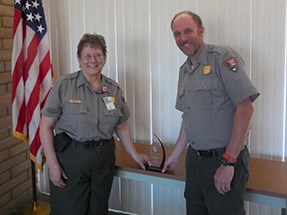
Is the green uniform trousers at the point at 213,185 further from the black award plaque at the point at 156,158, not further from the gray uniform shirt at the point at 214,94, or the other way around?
the black award plaque at the point at 156,158

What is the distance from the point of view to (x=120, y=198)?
2.97 m

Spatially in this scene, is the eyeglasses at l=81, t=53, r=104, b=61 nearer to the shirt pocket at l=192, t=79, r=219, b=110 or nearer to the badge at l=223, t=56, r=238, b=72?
the shirt pocket at l=192, t=79, r=219, b=110

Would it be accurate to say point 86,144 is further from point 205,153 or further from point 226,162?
point 226,162

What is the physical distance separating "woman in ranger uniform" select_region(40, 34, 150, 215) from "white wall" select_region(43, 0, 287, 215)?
711 mm

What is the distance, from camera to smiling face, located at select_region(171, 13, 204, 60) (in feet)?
5.55

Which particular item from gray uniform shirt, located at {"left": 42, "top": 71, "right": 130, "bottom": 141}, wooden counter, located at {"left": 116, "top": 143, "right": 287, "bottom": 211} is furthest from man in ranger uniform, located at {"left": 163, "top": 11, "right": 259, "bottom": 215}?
gray uniform shirt, located at {"left": 42, "top": 71, "right": 130, "bottom": 141}

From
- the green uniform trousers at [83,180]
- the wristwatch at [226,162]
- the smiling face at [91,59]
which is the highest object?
the smiling face at [91,59]

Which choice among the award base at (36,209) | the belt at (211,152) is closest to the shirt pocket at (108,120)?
the belt at (211,152)

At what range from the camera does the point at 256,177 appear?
1.98 meters

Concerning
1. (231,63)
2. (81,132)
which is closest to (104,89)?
(81,132)

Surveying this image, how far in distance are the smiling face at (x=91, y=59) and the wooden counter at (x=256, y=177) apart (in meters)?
0.68

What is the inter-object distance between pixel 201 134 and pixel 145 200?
4.54 ft

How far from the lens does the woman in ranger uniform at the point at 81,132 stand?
192cm

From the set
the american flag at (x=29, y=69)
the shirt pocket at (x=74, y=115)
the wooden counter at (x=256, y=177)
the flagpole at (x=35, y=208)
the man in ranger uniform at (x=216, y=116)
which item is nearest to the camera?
the man in ranger uniform at (x=216, y=116)
